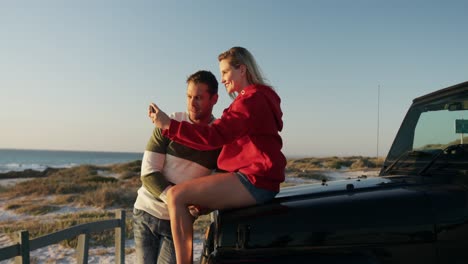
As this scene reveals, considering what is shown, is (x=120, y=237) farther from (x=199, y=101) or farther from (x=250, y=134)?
(x=250, y=134)

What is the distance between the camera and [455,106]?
337cm

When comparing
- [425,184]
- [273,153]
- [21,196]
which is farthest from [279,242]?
[21,196]

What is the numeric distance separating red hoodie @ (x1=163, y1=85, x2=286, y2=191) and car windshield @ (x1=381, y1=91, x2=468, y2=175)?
1.08 metres

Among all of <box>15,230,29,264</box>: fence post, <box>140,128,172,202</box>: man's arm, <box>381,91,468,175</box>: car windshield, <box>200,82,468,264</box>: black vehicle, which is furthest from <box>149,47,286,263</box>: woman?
<box>15,230,29,264</box>: fence post

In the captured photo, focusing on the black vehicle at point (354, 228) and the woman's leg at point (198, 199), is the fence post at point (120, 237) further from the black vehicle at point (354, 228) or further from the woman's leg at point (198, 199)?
the black vehicle at point (354, 228)

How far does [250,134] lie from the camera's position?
2660 millimetres

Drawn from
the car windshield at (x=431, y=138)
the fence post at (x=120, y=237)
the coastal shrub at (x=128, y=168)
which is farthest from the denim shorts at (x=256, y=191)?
the coastal shrub at (x=128, y=168)

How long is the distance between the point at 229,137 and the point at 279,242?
668 millimetres

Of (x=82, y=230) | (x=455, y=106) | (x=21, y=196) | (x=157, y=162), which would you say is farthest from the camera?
(x=21, y=196)

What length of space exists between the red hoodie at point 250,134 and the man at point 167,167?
0.39 metres

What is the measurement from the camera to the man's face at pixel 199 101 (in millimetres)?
3055

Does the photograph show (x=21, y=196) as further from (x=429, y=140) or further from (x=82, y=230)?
(x=429, y=140)

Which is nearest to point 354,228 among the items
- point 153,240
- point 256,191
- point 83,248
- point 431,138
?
point 256,191

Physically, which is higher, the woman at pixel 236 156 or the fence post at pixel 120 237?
the woman at pixel 236 156
